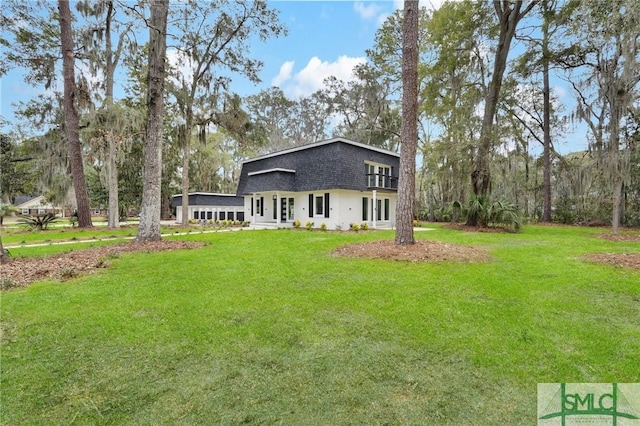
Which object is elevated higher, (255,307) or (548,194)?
(548,194)

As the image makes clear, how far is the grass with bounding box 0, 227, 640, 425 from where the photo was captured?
6.77 feet

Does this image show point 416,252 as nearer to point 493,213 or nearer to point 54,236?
point 493,213

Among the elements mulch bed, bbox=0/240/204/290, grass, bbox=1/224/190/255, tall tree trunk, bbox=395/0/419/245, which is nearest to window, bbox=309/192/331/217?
tall tree trunk, bbox=395/0/419/245

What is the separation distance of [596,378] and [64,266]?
8.26 metres

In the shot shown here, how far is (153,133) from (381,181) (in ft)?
38.2

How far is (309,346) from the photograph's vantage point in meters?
2.86

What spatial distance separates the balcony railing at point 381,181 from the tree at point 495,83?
4211 millimetres

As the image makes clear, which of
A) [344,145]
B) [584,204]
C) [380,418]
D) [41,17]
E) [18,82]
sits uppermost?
[41,17]

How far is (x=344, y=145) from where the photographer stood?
49.2ft

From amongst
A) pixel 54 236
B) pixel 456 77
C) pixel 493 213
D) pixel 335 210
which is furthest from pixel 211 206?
pixel 493 213

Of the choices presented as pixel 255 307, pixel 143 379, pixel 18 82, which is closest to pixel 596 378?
pixel 255 307

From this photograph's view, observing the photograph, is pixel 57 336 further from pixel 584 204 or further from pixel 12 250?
pixel 584 204

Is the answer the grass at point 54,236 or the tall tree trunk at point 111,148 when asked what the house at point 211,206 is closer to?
the tall tree trunk at point 111,148

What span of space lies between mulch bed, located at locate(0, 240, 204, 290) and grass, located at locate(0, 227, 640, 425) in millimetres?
461
